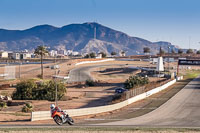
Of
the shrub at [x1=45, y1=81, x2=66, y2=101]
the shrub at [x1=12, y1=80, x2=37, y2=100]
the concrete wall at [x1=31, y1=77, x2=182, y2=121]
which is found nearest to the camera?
the concrete wall at [x1=31, y1=77, x2=182, y2=121]

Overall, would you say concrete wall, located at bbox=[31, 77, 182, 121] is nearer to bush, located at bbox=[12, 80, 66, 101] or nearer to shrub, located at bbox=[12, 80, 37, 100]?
bush, located at bbox=[12, 80, 66, 101]

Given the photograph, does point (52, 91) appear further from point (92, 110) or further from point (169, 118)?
point (169, 118)

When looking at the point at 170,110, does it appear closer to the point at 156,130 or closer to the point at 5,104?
the point at 156,130

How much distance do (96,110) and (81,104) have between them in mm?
13451

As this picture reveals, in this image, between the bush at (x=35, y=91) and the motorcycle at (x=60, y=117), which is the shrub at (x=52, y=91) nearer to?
the bush at (x=35, y=91)

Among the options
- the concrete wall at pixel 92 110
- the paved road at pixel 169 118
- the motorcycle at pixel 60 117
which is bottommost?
the paved road at pixel 169 118

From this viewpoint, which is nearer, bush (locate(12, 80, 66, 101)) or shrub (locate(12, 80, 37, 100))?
bush (locate(12, 80, 66, 101))

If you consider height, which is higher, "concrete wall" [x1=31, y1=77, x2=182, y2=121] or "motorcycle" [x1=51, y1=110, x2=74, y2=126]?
"motorcycle" [x1=51, y1=110, x2=74, y2=126]

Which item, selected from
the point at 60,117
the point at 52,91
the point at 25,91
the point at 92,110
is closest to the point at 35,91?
the point at 25,91

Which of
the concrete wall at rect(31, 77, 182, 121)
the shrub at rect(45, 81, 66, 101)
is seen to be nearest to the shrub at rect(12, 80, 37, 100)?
the shrub at rect(45, 81, 66, 101)

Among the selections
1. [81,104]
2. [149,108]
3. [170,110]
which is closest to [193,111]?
[170,110]

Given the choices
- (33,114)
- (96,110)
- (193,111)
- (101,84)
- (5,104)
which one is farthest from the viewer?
(101,84)

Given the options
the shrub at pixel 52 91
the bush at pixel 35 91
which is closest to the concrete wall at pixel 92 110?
the shrub at pixel 52 91

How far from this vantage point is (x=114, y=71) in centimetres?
13025
